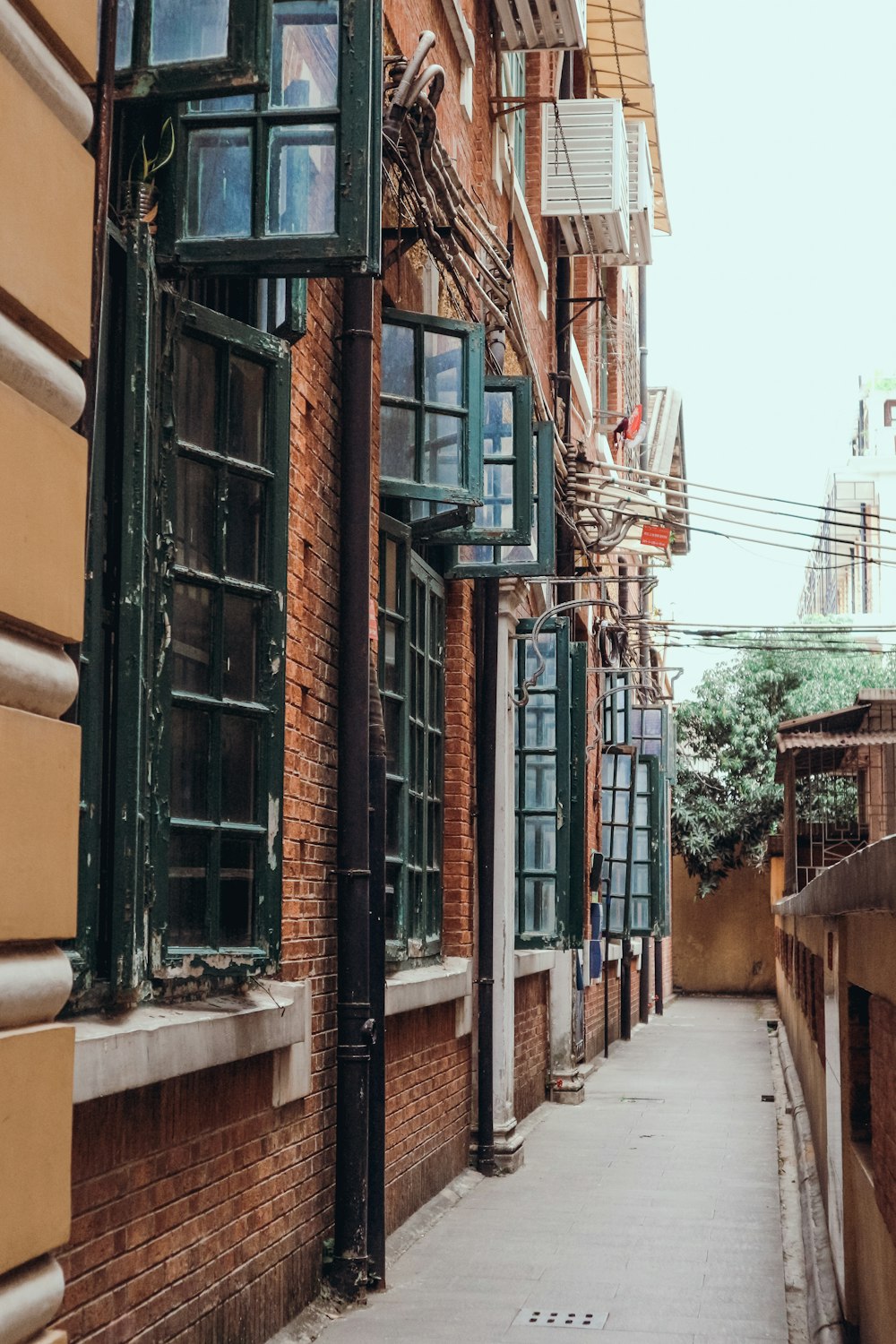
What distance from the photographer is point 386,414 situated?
9.41 m

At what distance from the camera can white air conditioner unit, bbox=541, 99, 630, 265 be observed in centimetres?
1798

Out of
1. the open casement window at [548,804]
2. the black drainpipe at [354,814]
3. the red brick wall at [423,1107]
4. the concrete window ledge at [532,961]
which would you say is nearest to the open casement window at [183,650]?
the black drainpipe at [354,814]

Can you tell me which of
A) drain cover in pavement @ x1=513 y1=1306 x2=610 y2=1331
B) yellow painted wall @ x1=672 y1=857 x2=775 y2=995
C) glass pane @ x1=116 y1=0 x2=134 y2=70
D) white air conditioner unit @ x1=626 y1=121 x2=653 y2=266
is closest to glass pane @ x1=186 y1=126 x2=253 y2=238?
glass pane @ x1=116 y1=0 x2=134 y2=70

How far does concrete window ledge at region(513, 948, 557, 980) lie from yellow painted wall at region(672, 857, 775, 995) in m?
22.2

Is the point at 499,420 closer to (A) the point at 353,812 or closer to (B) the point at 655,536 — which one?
(A) the point at 353,812

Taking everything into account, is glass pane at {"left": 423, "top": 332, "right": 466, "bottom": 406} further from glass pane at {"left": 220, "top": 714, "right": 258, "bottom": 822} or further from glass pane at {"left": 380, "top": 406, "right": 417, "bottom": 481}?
glass pane at {"left": 220, "top": 714, "right": 258, "bottom": 822}

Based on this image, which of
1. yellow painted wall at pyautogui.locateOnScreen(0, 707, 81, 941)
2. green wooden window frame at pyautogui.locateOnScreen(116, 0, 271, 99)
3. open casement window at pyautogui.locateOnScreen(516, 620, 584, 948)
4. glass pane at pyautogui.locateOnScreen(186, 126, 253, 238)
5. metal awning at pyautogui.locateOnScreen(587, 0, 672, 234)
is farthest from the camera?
metal awning at pyautogui.locateOnScreen(587, 0, 672, 234)

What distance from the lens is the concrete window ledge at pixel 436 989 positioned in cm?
919

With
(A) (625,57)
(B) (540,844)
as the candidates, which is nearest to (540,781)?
(B) (540,844)

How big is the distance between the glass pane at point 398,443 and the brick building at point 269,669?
1.0 inches

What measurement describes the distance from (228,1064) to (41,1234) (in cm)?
341

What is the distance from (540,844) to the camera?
1402 centimetres

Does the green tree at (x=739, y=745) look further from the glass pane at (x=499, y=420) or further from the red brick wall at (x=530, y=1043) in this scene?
the glass pane at (x=499, y=420)

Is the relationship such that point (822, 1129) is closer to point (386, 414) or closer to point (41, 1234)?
point (386, 414)
